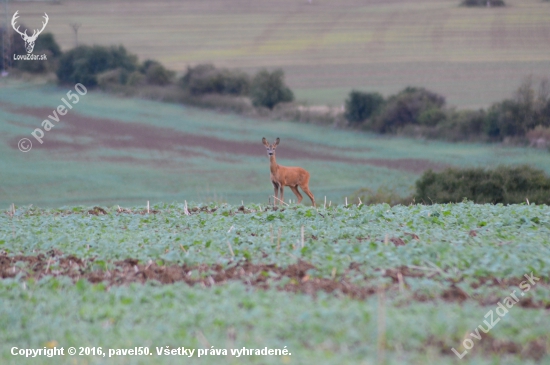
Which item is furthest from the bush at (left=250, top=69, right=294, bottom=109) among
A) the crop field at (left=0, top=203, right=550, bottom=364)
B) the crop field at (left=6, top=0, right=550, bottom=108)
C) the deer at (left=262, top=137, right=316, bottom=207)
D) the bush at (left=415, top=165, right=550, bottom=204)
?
the crop field at (left=0, top=203, right=550, bottom=364)

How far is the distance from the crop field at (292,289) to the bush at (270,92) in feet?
164

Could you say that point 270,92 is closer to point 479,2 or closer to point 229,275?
point 479,2

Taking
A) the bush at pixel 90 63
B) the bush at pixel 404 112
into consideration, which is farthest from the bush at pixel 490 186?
the bush at pixel 90 63

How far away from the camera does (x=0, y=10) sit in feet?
200

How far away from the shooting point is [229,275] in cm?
1034

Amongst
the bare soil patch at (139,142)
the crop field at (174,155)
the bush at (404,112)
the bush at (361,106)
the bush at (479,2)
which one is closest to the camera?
the crop field at (174,155)

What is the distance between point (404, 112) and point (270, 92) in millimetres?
12894

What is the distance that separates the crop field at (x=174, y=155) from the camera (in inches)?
1625

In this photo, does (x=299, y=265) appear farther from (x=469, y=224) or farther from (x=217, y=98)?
(x=217, y=98)

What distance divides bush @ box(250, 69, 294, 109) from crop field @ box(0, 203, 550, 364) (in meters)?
49.9

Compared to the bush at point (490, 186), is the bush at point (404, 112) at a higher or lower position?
higher

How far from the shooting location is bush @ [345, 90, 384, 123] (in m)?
60.0

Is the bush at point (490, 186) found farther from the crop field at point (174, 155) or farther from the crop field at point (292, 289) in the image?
the crop field at point (292, 289)

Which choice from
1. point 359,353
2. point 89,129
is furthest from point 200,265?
point 89,129
